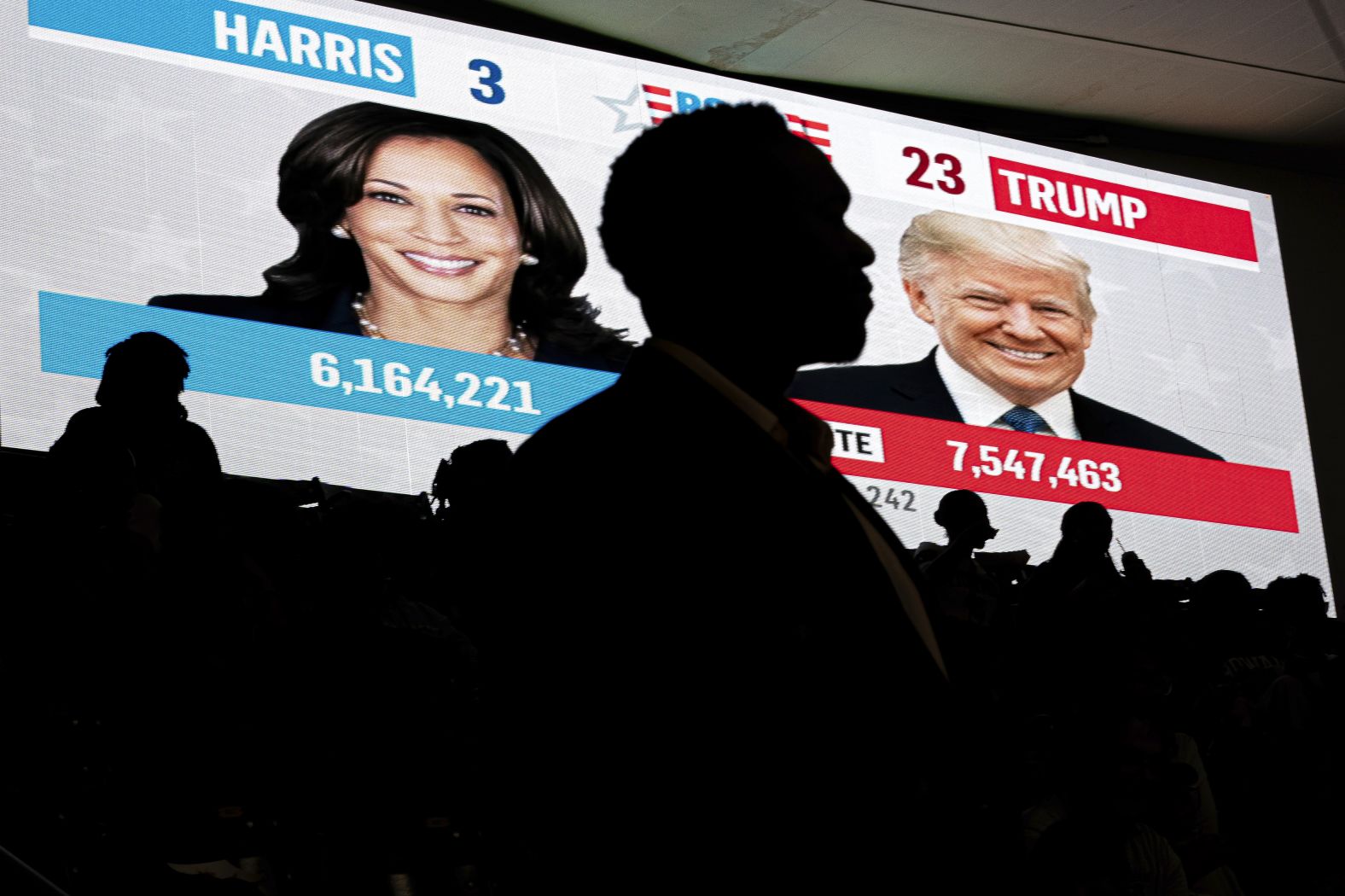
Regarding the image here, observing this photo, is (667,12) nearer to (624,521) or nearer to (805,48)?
(805,48)

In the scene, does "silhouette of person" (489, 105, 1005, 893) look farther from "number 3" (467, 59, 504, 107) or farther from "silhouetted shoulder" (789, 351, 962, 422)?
"silhouetted shoulder" (789, 351, 962, 422)

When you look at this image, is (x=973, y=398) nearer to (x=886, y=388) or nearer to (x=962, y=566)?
(x=886, y=388)

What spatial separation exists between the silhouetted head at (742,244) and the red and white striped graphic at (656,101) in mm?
4114

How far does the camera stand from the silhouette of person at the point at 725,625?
873 millimetres

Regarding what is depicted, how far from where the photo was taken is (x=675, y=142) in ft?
3.49

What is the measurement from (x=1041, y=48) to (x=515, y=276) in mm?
2585

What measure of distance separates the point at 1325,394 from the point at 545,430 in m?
6.69

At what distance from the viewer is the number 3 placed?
4.75m

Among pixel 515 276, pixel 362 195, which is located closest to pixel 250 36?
pixel 362 195

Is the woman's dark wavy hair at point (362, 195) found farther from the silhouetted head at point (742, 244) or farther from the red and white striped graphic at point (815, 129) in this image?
the silhouetted head at point (742, 244)

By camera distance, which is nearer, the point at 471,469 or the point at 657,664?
the point at 657,664

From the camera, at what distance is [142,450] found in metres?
2.87

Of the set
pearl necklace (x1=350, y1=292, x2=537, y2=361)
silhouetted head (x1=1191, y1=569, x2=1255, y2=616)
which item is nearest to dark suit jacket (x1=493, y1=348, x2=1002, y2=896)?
pearl necklace (x1=350, y1=292, x2=537, y2=361)

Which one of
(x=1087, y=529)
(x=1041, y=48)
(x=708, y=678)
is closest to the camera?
(x=708, y=678)
